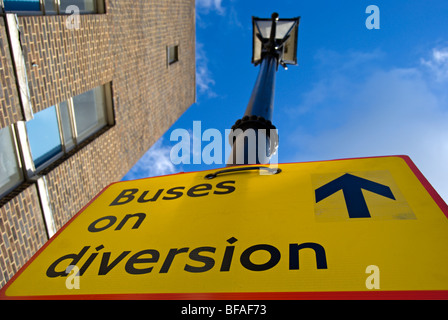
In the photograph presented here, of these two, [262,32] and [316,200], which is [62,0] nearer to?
[262,32]

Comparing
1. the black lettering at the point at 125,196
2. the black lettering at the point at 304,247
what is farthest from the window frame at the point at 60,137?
the black lettering at the point at 304,247

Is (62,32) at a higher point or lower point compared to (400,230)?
higher

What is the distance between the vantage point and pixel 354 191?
7.54ft

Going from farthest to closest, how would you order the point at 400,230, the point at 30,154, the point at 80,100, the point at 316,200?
the point at 80,100 < the point at 30,154 < the point at 316,200 < the point at 400,230

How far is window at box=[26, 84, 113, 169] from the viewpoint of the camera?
646 centimetres

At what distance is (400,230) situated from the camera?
6.08 feet

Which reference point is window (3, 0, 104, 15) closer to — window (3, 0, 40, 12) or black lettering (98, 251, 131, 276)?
window (3, 0, 40, 12)

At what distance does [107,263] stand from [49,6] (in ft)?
19.4

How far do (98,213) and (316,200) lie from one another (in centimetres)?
157

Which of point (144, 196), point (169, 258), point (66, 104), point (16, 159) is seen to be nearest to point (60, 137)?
point (66, 104)

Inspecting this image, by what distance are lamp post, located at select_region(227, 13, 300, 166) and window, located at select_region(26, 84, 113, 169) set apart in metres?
3.61

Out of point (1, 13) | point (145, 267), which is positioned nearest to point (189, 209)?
point (145, 267)

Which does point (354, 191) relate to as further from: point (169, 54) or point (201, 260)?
point (169, 54)

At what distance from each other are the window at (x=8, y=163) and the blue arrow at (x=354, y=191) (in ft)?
16.7
